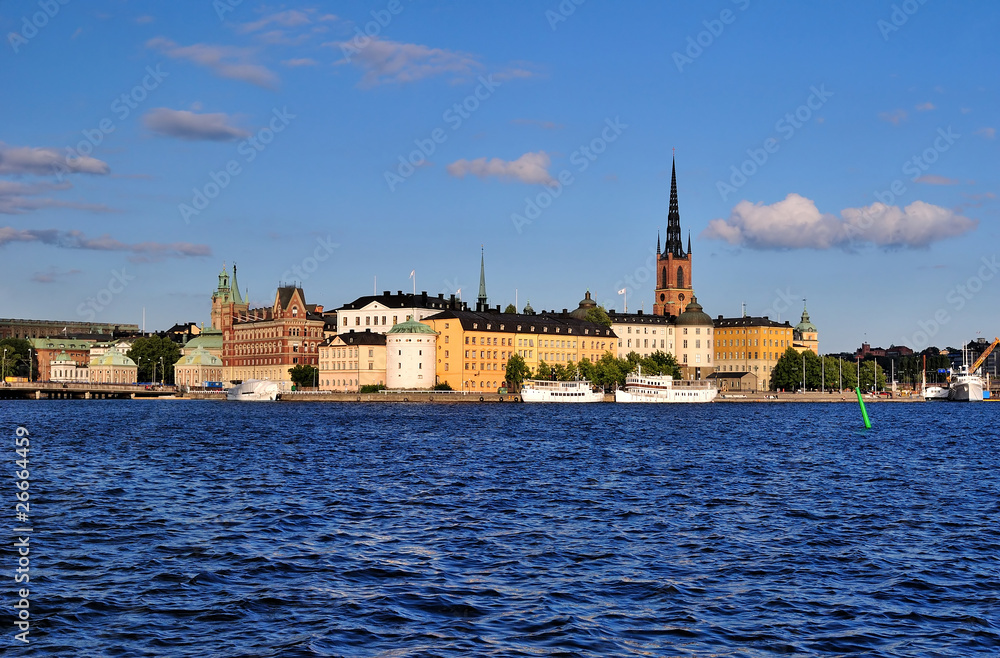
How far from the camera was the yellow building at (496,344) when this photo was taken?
5910 inches

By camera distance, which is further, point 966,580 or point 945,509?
point 945,509

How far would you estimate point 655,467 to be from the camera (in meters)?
41.0

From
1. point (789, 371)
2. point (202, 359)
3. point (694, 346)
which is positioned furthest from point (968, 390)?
point (202, 359)

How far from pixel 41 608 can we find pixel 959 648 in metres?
12.9

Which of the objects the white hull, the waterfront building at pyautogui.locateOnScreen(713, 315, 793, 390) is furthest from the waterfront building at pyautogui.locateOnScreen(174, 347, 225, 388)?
the white hull

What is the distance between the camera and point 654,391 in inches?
5507

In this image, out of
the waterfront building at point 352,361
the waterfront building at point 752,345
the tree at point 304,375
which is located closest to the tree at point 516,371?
the waterfront building at point 352,361

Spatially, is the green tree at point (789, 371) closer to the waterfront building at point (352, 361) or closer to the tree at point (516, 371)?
the tree at point (516, 371)

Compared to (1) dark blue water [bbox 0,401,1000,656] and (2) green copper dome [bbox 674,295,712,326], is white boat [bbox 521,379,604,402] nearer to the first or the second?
(2) green copper dome [bbox 674,295,712,326]

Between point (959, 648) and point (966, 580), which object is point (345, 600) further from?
point (966, 580)

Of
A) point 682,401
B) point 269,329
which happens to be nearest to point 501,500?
point 682,401

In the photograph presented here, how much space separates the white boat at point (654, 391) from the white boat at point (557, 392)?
12.0 feet

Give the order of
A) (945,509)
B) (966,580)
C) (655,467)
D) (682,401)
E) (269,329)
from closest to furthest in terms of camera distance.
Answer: (966,580) → (945,509) → (655,467) → (682,401) → (269,329)

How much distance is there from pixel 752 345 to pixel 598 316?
28293mm
